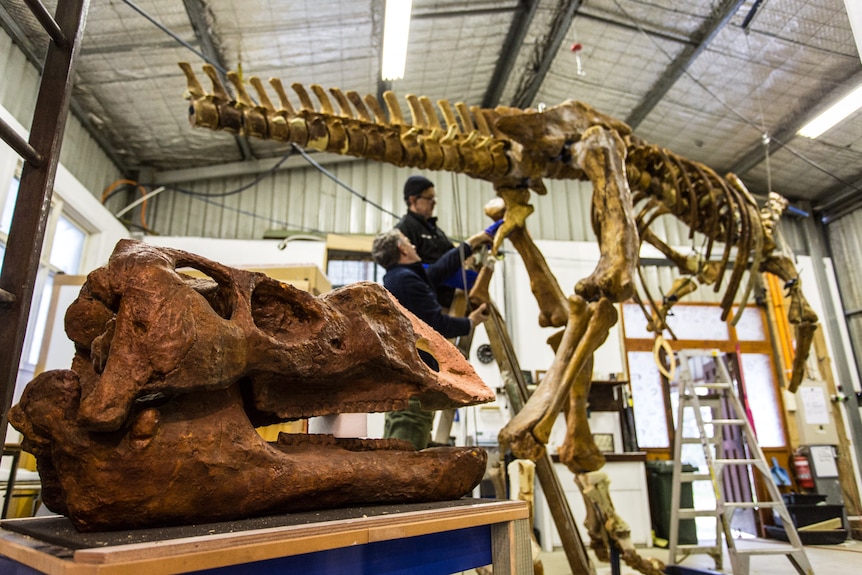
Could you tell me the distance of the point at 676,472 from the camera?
466 cm

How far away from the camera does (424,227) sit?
3809 mm

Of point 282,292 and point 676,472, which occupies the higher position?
point 282,292

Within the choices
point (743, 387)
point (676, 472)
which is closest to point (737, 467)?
point (743, 387)

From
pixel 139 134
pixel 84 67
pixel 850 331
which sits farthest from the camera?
pixel 850 331

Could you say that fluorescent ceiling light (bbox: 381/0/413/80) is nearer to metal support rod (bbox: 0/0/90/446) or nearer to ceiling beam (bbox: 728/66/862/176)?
ceiling beam (bbox: 728/66/862/176)

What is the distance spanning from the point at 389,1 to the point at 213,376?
16.2ft

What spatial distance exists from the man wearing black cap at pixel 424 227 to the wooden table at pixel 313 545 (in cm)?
241

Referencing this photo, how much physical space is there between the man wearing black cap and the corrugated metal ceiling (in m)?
2.55

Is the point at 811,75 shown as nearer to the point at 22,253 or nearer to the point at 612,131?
the point at 612,131

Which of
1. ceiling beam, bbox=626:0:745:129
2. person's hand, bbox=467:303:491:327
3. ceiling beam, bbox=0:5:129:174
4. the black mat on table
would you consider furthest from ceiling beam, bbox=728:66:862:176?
ceiling beam, bbox=0:5:129:174

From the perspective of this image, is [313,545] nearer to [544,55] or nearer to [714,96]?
[544,55]

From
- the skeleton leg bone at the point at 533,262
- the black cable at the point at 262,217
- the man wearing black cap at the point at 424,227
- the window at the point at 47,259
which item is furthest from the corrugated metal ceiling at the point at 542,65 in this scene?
the man wearing black cap at the point at 424,227

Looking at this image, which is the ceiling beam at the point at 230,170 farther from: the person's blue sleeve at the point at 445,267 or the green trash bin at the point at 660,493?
the green trash bin at the point at 660,493

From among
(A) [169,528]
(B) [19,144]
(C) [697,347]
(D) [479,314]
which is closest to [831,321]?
(C) [697,347]
